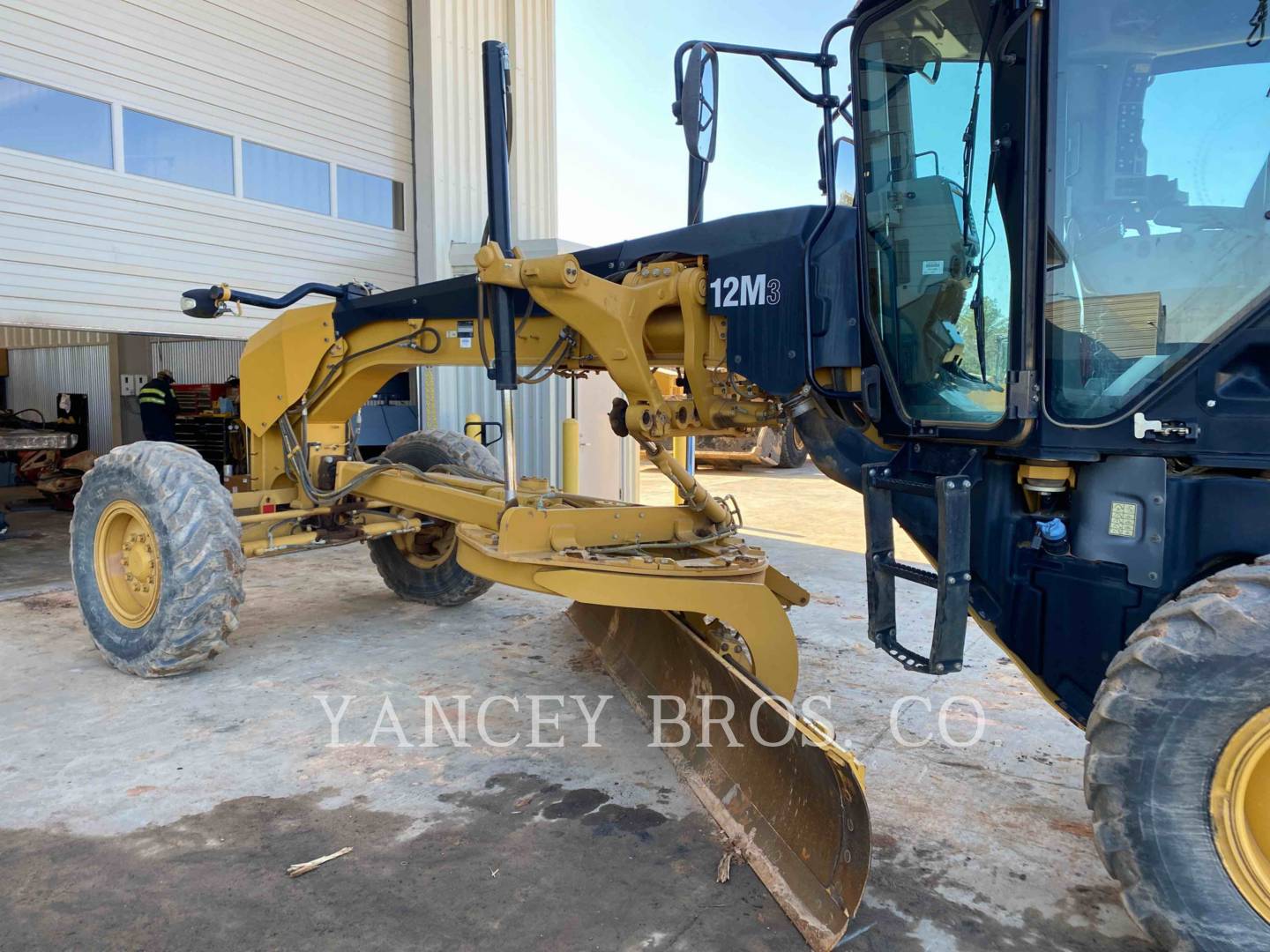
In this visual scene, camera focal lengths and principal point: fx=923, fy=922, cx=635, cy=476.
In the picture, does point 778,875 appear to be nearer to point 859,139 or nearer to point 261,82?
point 859,139

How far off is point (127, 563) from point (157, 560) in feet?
1.24

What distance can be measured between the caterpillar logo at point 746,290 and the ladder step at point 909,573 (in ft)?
3.51

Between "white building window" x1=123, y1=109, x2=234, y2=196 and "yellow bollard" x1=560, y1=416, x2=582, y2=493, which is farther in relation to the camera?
"yellow bollard" x1=560, y1=416, x2=582, y2=493

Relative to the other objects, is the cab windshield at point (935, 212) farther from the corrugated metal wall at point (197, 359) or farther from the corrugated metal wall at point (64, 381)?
the corrugated metal wall at point (64, 381)

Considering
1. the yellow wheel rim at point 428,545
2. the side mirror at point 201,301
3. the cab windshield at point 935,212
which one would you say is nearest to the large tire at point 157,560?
the side mirror at point 201,301

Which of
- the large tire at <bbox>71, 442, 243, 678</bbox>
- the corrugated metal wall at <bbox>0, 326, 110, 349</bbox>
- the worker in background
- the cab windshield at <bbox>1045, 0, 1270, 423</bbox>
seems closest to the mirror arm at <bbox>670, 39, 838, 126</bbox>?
the cab windshield at <bbox>1045, 0, 1270, 423</bbox>

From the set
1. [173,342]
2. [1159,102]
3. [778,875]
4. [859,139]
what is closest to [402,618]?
[778,875]

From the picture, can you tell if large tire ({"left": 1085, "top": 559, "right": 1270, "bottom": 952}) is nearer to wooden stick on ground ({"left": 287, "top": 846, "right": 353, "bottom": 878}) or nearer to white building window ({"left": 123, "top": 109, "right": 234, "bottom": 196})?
wooden stick on ground ({"left": 287, "top": 846, "right": 353, "bottom": 878})

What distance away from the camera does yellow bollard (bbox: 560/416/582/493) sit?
1025cm

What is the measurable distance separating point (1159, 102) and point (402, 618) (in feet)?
16.4

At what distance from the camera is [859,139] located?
124 inches

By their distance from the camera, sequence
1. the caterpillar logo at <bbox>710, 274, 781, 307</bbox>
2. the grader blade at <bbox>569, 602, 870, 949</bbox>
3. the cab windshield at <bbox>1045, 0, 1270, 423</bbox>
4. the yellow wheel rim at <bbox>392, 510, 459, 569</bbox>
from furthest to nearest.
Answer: the yellow wheel rim at <bbox>392, 510, 459, 569</bbox>
the caterpillar logo at <bbox>710, 274, 781, 307</bbox>
the grader blade at <bbox>569, 602, 870, 949</bbox>
the cab windshield at <bbox>1045, 0, 1270, 423</bbox>

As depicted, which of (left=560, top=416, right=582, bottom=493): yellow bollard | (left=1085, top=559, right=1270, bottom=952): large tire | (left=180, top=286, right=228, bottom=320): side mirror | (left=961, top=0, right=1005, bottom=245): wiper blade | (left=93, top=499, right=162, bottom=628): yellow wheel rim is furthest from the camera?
(left=560, top=416, right=582, bottom=493): yellow bollard

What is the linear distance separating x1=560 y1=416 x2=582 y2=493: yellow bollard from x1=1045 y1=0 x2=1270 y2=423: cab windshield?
7.85m
